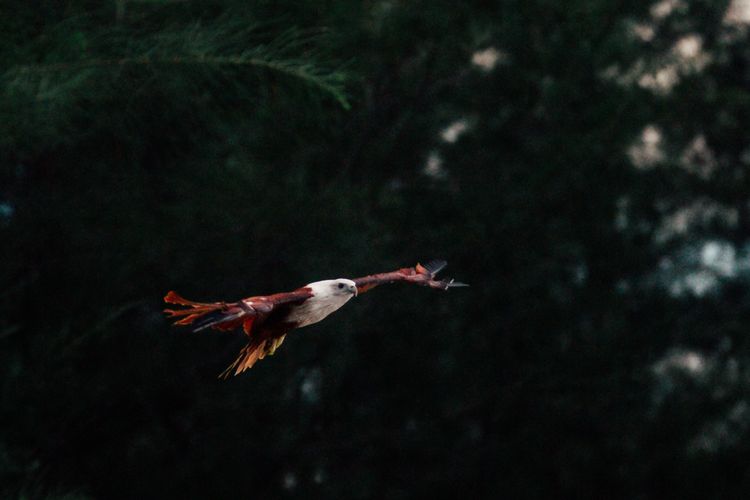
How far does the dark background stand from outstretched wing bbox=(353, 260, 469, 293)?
1297mm

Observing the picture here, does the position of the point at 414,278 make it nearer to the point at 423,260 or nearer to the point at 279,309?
the point at 279,309

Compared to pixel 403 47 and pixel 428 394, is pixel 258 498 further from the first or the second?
pixel 403 47

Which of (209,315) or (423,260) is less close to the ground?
(209,315)

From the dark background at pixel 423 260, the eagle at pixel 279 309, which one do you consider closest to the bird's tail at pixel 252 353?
the eagle at pixel 279 309

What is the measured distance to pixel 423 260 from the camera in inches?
95.3

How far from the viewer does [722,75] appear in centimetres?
318

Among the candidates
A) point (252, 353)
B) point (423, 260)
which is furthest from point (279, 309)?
point (423, 260)

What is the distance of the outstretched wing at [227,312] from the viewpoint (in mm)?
214

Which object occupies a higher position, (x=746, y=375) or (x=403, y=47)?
(x=403, y=47)

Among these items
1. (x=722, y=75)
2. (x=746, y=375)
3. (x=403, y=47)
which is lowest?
(x=746, y=375)

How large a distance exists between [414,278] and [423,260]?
85.1 inches

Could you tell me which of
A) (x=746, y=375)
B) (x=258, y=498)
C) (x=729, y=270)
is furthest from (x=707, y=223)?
(x=258, y=498)

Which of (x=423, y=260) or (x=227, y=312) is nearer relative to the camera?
(x=227, y=312)

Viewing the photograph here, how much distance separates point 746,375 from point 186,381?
161cm
